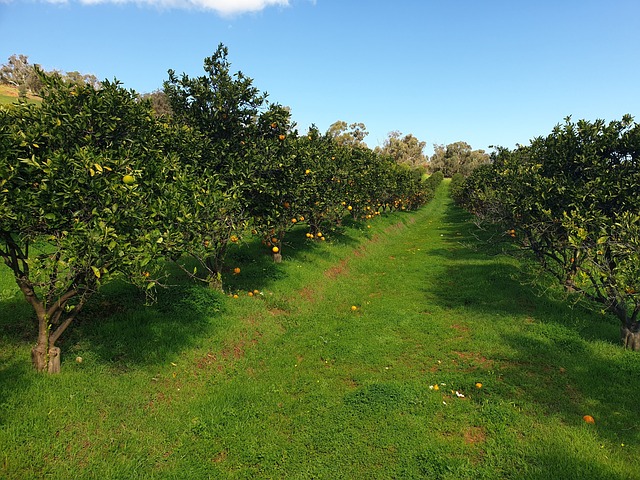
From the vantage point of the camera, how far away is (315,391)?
9.03 meters

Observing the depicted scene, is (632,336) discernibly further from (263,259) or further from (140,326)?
(140,326)

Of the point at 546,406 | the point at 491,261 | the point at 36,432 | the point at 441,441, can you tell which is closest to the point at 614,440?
the point at 546,406

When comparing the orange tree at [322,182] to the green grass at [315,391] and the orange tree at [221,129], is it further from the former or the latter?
the green grass at [315,391]

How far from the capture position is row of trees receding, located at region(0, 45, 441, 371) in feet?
22.0

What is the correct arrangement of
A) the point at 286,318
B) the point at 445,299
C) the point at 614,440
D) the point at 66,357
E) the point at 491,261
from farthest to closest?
the point at 491,261 < the point at 445,299 < the point at 286,318 < the point at 66,357 < the point at 614,440

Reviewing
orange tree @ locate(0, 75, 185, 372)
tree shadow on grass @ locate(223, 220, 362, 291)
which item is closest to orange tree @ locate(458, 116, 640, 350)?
tree shadow on grass @ locate(223, 220, 362, 291)

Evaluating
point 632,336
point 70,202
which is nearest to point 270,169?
point 70,202

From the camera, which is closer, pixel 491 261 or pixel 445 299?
pixel 445 299

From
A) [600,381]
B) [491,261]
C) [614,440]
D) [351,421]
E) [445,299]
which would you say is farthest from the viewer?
[491,261]

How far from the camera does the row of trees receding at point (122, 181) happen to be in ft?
22.0

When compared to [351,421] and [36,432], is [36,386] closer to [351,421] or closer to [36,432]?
[36,432]

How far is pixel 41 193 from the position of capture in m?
6.70

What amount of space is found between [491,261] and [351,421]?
16.5 metres

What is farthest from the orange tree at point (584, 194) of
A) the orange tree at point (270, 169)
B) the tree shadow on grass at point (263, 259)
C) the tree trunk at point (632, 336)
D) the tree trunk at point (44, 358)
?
the tree trunk at point (44, 358)
